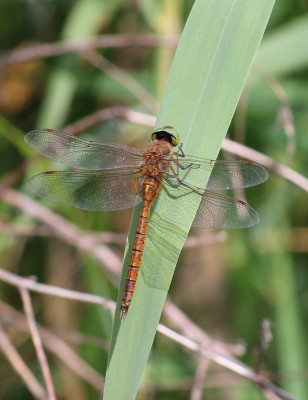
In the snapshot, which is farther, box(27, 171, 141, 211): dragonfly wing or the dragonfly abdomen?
box(27, 171, 141, 211): dragonfly wing

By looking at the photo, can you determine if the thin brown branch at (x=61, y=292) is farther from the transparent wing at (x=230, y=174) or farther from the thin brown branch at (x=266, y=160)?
the thin brown branch at (x=266, y=160)

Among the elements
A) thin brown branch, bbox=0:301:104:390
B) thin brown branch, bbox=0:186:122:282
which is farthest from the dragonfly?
thin brown branch, bbox=0:301:104:390

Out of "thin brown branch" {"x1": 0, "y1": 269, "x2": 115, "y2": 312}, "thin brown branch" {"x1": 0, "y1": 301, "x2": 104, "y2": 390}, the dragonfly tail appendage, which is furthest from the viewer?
"thin brown branch" {"x1": 0, "y1": 301, "x2": 104, "y2": 390}

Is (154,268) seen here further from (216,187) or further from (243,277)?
(243,277)

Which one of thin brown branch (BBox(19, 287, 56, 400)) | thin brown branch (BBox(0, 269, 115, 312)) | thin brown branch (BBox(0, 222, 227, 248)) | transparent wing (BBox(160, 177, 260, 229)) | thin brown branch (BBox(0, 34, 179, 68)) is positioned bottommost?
thin brown branch (BBox(19, 287, 56, 400))

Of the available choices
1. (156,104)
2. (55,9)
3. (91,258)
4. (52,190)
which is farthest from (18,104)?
(52,190)

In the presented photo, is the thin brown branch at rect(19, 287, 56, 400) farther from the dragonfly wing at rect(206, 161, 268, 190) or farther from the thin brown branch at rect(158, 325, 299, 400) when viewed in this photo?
the dragonfly wing at rect(206, 161, 268, 190)

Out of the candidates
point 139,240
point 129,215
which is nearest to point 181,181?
point 139,240
